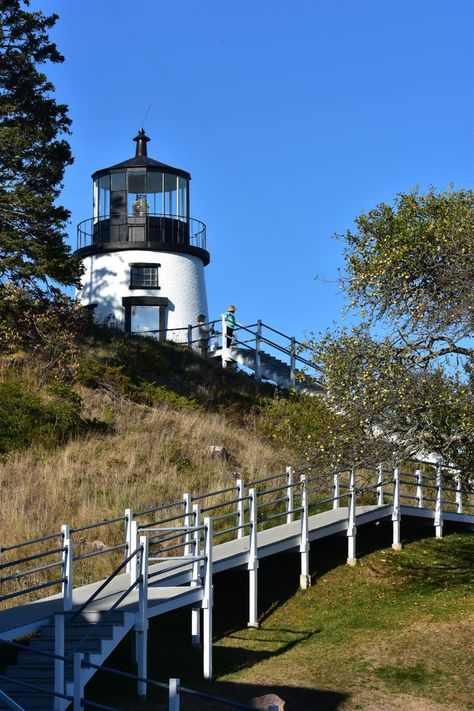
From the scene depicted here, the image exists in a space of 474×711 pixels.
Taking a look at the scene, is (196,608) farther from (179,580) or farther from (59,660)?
(59,660)

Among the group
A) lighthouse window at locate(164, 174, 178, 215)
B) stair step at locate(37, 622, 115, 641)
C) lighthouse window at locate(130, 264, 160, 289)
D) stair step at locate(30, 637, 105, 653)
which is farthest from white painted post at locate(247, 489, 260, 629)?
lighthouse window at locate(164, 174, 178, 215)

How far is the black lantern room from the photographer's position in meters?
45.1

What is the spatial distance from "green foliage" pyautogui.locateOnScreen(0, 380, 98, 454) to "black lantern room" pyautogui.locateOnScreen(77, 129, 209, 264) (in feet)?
46.5

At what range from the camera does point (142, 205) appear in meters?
45.2

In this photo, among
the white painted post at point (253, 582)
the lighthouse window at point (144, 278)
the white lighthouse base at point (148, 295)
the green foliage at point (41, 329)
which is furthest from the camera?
the lighthouse window at point (144, 278)

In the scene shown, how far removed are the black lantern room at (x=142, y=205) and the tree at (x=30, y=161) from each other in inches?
443

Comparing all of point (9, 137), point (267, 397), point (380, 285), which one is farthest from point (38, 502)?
point (267, 397)

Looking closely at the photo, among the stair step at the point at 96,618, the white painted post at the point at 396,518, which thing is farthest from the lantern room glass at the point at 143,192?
the stair step at the point at 96,618

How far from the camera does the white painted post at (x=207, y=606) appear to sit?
56.4 ft

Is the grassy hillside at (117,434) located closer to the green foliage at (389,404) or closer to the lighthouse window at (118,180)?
the green foliage at (389,404)

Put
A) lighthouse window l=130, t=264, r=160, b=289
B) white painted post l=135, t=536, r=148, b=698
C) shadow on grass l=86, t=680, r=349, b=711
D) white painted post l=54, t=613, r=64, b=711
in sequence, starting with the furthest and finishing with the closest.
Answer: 1. lighthouse window l=130, t=264, r=160, b=289
2. white painted post l=135, t=536, r=148, b=698
3. shadow on grass l=86, t=680, r=349, b=711
4. white painted post l=54, t=613, r=64, b=711

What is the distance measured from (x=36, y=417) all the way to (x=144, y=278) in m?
16.5

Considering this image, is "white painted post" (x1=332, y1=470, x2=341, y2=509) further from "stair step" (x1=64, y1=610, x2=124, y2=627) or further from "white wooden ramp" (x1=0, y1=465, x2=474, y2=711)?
"stair step" (x1=64, y1=610, x2=124, y2=627)

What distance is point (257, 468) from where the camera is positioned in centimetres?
2928
